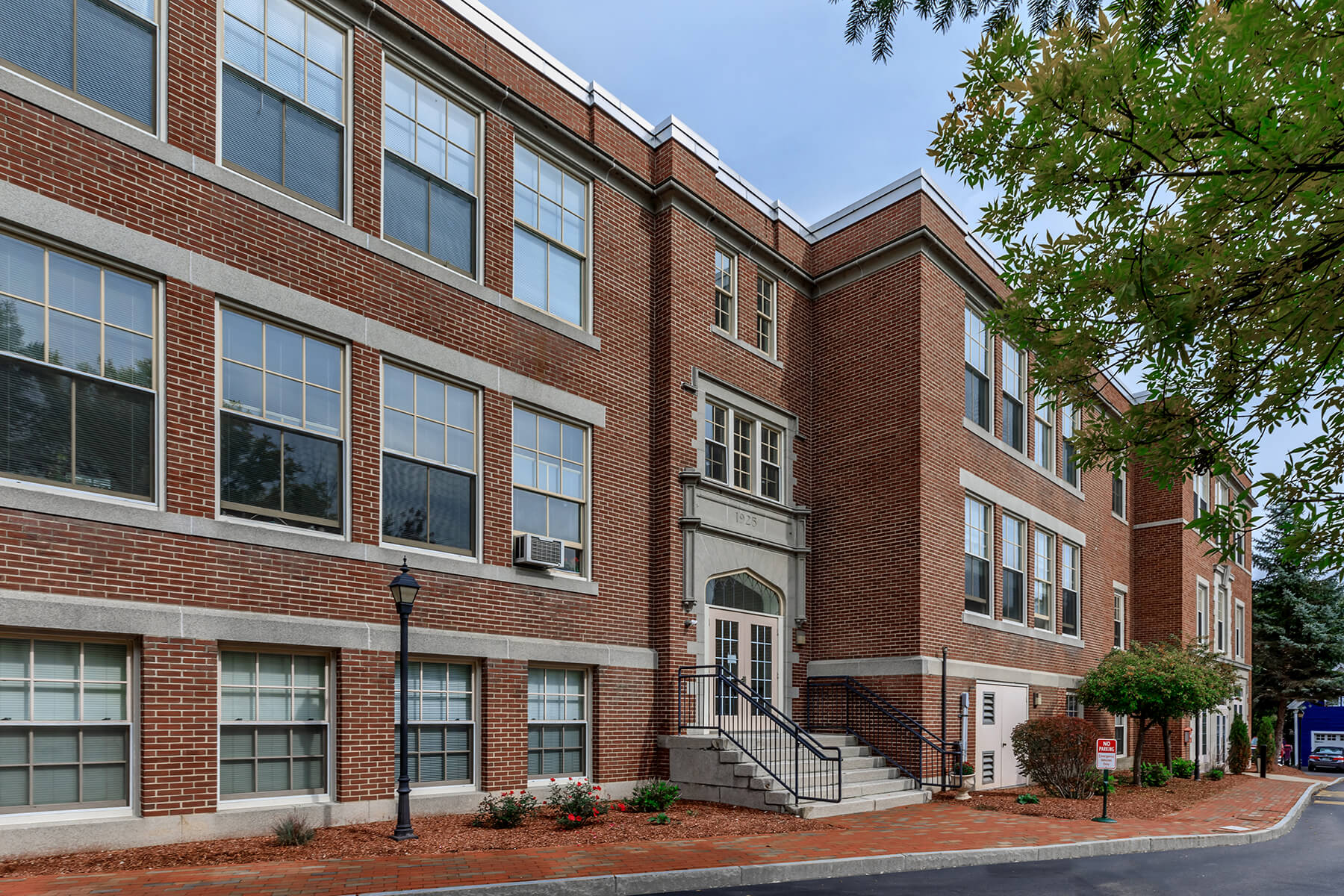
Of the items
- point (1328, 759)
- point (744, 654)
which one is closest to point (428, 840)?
point (744, 654)

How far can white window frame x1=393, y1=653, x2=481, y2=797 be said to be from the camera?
11961 millimetres

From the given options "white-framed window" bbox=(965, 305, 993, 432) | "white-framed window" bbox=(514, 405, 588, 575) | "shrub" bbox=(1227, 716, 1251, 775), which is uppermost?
"white-framed window" bbox=(965, 305, 993, 432)

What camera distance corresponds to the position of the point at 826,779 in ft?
51.1

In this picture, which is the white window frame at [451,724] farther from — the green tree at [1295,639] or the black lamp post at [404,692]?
the green tree at [1295,639]

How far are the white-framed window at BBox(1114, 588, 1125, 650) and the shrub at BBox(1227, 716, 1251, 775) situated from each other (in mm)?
8072

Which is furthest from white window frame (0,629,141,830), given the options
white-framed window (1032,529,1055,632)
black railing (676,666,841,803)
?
white-framed window (1032,529,1055,632)

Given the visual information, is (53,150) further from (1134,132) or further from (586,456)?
(1134,132)

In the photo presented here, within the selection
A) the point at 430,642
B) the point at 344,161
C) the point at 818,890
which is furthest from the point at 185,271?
the point at 818,890

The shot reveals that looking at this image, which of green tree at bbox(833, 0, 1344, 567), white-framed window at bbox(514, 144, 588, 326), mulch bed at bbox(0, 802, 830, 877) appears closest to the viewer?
green tree at bbox(833, 0, 1344, 567)

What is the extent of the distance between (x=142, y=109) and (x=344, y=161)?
2.52 meters

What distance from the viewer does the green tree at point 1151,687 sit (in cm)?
2125

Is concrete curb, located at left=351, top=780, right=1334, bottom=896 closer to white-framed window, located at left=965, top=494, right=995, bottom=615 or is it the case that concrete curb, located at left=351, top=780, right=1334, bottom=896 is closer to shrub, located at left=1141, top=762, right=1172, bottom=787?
white-framed window, located at left=965, top=494, right=995, bottom=615

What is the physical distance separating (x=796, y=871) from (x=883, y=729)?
329 inches

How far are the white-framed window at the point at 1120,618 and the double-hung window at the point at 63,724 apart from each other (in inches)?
1073
